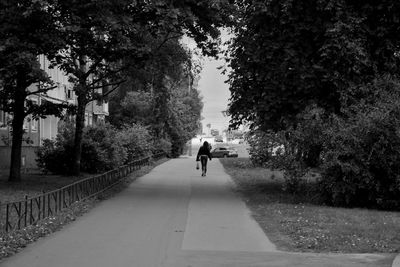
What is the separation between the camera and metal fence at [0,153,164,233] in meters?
10.5

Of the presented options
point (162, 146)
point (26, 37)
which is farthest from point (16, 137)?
point (162, 146)

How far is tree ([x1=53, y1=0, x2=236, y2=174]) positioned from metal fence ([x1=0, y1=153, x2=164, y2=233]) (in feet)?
10.2

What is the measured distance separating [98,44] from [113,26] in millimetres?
1403

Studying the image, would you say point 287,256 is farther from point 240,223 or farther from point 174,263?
point 240,223

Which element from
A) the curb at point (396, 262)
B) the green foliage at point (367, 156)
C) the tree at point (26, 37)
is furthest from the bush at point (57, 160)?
the curb at point (396, 262)

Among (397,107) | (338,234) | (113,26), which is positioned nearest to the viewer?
(338,234)

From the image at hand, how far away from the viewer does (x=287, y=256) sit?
916cm

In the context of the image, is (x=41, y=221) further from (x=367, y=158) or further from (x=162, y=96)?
(x=162, y=96)

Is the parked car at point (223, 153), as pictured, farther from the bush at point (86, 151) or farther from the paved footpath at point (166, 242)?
the paved footpath at point (166, 242)

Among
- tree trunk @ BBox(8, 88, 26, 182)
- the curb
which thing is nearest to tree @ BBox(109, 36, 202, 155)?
tree trunk @ BBox(8, 88, 26, 182)

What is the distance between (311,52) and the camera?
18406 mm

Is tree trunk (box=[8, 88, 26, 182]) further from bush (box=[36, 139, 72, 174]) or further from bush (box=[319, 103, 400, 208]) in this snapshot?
bush (box=[319, 103, 400, 208])

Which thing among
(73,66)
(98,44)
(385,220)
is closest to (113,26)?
(98,44)

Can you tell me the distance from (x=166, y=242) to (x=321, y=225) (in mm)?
3595
